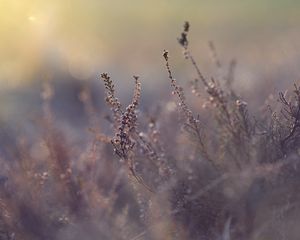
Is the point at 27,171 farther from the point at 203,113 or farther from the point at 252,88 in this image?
the point at 252,88

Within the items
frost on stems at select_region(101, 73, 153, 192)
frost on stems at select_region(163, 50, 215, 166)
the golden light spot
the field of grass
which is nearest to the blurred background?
the golden light spot

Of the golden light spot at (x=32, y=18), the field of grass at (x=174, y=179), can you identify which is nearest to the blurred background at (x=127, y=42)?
the golden light spot at (x=32, y=18)

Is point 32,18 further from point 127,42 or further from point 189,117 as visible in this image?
point 189,117

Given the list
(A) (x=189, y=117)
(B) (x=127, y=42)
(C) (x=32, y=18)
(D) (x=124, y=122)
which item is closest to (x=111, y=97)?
(D) (x=124, y=122)

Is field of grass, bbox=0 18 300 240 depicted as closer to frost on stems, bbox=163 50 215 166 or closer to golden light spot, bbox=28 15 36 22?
frost on stems, bbox=163 50 215 166

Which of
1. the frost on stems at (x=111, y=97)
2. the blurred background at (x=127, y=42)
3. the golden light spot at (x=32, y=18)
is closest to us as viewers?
the frost on stems at (x=111, y=97)

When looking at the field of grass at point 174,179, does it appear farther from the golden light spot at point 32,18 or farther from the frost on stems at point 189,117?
the golden light spot at point 32,18
